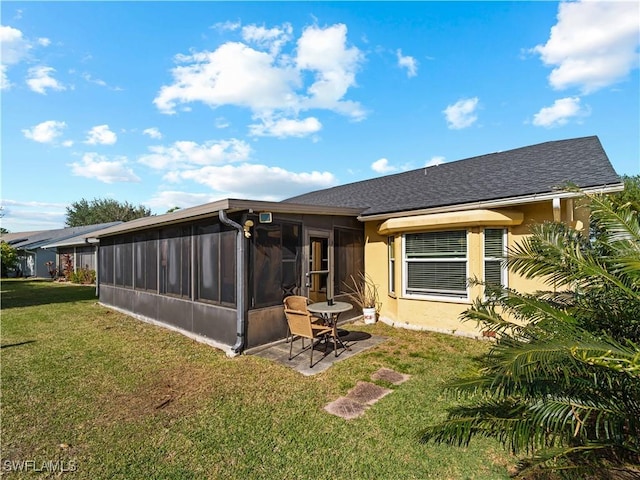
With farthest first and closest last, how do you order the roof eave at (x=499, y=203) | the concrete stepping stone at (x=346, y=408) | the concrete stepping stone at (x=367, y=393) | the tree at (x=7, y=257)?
the tree at (x=7, y=257), the roof eave at (x=499, y=203), the concrete stepping stone at (x=367, y=393), the concrete stepping stone at (x=346, y=408)

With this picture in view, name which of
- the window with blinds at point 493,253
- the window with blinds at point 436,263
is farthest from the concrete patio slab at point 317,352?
the window with blinds at point 493,253

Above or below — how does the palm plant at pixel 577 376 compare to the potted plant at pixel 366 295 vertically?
above

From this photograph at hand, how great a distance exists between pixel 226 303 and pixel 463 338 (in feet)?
17.6

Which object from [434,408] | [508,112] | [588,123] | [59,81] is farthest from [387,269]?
[59,81]

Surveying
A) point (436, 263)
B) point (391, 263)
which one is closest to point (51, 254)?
point (391, 263)

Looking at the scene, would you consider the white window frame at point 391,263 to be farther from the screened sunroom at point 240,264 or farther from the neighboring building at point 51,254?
the neighboring building at point 51,254

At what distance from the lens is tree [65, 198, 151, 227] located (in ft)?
157

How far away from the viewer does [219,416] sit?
4000mm

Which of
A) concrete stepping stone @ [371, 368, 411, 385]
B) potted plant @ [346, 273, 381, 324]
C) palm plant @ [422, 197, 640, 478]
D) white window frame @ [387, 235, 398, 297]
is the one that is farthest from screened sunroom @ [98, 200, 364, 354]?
palm plant @ [422, 197, 640, 478]

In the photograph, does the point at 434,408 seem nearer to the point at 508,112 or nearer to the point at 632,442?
the point at 632,442

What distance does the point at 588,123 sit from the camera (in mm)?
10742

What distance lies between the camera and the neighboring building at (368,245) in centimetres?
651

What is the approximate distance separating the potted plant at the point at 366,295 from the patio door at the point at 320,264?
92 centimetres

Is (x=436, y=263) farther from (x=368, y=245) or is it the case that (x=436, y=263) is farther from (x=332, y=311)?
(x=332, y=311)
